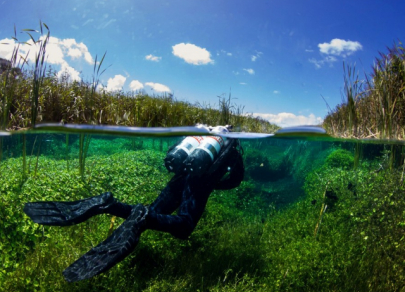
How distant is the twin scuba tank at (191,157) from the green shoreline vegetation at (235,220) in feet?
2.59

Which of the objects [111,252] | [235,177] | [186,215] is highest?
[235,177]

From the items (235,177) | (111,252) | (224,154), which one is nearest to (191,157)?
(224,154)

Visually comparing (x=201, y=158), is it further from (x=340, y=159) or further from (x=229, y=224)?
(x=340, y=159)

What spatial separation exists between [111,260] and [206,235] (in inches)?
75.4

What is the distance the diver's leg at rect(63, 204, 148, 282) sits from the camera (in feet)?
11.2

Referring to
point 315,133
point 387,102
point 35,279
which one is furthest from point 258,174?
point 387,102

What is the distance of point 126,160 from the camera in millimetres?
6020

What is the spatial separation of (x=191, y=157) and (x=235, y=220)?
1518mm

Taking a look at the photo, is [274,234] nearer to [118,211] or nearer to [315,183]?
[315,183]

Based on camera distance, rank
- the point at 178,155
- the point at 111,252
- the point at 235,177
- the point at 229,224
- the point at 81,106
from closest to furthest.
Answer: the point at 111,252
the point at 178,155
the point at 229,224
the point at 235,177
the point at 81,106

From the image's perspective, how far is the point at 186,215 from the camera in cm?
438

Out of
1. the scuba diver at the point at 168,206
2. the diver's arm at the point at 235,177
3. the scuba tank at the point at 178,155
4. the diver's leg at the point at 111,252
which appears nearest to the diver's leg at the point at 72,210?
the scuba diver at the point at 168,206

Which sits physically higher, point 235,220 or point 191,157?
point 191,157

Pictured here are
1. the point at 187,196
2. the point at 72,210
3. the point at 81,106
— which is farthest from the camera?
the point at 81,106
